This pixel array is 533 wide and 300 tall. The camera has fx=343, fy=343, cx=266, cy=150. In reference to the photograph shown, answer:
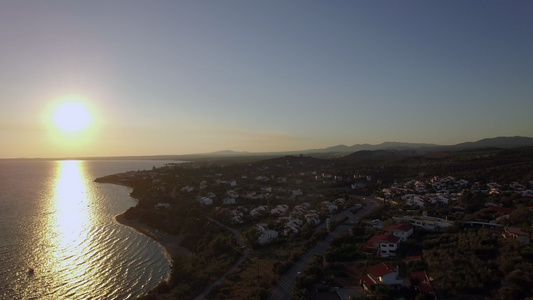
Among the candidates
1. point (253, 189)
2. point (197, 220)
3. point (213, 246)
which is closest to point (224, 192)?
point (253, 189)

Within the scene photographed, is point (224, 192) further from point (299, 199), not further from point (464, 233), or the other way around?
point (464, 233)

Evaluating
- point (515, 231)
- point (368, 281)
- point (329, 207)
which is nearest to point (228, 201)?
point (329, 207)

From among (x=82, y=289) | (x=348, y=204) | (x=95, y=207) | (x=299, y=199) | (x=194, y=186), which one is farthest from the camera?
(x=194, y=186)

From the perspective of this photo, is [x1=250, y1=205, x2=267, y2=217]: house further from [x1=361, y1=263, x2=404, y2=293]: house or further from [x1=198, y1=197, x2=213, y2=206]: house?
[x1=361, y1=263, x2=404, y2=293]: house

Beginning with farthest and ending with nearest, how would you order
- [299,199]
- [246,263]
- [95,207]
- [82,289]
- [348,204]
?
[95,207] < [299,199] < [348,204] < [246,263] < [82,289]

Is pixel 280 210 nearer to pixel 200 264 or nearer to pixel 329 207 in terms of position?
pixel 329 207

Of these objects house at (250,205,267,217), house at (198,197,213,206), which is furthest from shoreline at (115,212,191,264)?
house at (198,197,213,206)

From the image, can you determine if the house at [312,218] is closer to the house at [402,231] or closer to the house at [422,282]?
the house at [402,231]
